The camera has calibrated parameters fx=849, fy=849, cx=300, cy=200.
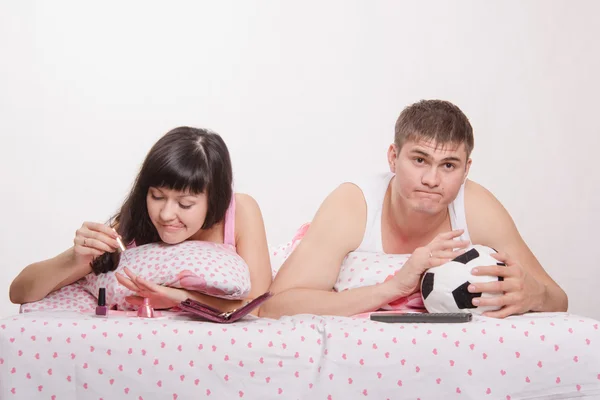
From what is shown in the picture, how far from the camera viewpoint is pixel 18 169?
4.51 m

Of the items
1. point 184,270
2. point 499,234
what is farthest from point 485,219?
point 184,270

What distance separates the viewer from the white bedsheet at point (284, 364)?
81.4 inches

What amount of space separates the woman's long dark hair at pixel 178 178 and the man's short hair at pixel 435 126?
2.01ft

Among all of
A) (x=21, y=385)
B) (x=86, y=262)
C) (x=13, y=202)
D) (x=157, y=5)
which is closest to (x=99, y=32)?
(x=157, y=5)

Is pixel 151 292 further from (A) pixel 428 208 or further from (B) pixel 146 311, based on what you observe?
(A) pixel 428 208

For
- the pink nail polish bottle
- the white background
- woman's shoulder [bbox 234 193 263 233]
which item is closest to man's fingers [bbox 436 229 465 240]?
woman's shoulder [bbox 234 193 263 233]

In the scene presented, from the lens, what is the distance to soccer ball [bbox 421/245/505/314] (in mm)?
2393

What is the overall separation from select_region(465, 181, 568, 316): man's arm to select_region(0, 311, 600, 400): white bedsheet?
1.81 feet

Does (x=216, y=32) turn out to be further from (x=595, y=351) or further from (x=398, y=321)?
(x=595, y=351)

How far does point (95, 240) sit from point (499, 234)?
1.30m

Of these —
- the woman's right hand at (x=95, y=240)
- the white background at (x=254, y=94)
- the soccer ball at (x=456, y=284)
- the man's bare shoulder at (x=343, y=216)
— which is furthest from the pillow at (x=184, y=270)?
the white background at (x=254, y=94)

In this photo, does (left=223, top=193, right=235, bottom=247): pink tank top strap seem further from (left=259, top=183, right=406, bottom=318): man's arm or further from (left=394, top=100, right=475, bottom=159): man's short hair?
(left=394, top=100, right=475, bottom=159): man's short hair

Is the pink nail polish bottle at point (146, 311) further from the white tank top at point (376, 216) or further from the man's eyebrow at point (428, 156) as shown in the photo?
the man's eyebrow at point (428, 156)

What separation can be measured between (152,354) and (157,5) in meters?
2.87
